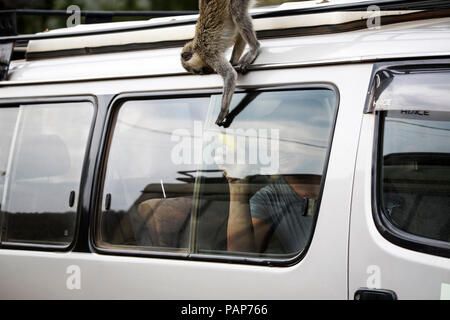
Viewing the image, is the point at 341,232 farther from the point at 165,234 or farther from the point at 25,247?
the point at 25,247

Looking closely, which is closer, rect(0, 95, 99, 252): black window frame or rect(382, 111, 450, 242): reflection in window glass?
rect(382, 111, 450, 242): reflection in window glass

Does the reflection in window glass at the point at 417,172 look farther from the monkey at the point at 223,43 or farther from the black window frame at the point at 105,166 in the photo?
the monkey at the point at 223,43

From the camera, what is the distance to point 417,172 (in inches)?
87.2

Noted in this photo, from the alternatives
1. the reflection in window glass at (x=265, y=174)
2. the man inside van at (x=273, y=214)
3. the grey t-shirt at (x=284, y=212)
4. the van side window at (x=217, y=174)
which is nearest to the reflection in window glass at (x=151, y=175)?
the van side window at (x=217, y=174)

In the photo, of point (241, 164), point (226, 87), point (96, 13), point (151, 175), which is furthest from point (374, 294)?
point (96, 13)

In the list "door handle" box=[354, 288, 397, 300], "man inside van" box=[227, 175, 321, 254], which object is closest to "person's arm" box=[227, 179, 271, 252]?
"man inside van" box=[227, 175, 321, 254]

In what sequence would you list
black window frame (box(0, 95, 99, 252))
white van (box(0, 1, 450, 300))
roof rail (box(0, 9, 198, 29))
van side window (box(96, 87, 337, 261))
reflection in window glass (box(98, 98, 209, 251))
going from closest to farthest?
1. white van (box(0, 1, 450, 300))
2. van side window (box(96, 87, 337, 261))
3. reflection in window glass (box(98, 98, 209, 251))
4. black window frame (box(0, 95, 99, 252))
5. roof rail (box(0, 9, 198, 29))

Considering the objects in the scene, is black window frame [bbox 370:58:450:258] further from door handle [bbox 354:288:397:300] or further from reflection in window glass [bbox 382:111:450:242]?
door handle [bbox 354:288:397:300]

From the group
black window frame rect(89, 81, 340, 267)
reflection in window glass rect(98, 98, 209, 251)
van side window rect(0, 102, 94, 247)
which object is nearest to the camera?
black window frame rect(89, 81, 340, 267)

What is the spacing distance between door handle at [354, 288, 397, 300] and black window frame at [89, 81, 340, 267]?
0.26 m

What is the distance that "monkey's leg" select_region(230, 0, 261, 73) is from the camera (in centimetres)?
266

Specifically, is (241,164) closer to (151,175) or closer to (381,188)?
(151,175)

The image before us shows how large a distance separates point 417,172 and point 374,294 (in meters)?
0.47
